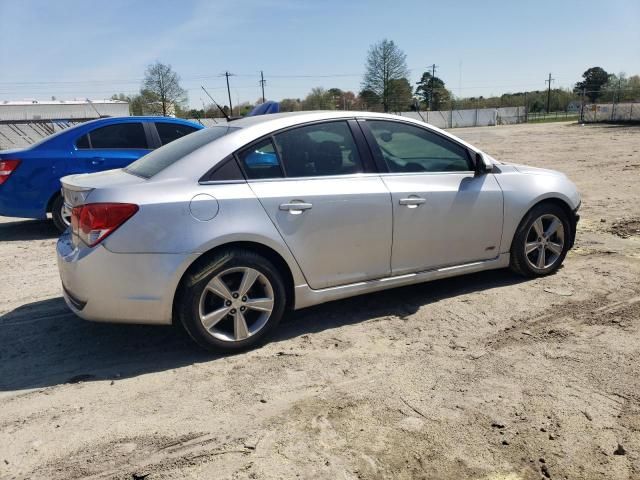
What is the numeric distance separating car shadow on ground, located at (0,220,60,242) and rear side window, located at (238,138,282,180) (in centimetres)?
506

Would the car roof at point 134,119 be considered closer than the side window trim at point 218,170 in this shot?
No

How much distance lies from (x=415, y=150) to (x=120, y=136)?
5076 millimetres

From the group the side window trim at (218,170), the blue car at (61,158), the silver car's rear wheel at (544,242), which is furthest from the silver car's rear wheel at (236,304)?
the blue car at (61,158)

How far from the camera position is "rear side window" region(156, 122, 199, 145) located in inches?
321

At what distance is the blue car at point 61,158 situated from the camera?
23.6ft

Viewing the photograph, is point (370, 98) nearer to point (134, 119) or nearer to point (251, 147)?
point (134, 119)

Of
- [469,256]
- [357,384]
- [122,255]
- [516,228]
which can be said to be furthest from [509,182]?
[122,255]

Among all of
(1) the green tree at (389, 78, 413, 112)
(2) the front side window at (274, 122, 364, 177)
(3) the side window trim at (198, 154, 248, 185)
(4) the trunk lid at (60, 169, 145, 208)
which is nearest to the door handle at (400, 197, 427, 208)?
(2) the front side window at (274, 122, 364, 177)

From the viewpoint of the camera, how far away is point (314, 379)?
3348 millimetres

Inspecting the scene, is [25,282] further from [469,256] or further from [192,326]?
[469,256]

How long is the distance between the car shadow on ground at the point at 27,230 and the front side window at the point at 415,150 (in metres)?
5.44

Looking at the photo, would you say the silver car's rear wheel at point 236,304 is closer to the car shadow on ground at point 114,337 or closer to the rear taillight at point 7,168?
the car shadow on ground at point 114,337

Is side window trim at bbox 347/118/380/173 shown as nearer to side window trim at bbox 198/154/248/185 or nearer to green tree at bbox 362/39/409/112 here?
side window trim at bbox 198/154/248/185

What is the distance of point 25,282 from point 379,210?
3.77 metres
